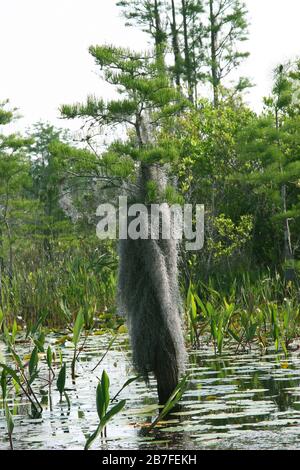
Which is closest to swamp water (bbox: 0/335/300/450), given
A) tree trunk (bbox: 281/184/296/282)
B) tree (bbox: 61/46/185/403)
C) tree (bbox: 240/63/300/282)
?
tree (bbox: 61/46/185/403)

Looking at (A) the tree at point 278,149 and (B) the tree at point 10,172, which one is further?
A: (B) the tree at point 10,172

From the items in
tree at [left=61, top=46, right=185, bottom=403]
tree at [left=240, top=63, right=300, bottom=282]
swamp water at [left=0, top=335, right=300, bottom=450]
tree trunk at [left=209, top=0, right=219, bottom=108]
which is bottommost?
swamp water at [left=0, top=335, right=300, bottom=450]

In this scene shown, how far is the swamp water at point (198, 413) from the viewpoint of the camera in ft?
18.1

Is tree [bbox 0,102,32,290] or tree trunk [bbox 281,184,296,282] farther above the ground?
tree [bbox 0,102,32,290]

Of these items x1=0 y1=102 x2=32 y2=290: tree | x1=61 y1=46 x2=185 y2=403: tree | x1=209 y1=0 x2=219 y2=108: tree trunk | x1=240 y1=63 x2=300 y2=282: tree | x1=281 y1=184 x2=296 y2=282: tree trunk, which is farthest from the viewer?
x1=209 y1=0 x2=219 y2=108: tree trunk

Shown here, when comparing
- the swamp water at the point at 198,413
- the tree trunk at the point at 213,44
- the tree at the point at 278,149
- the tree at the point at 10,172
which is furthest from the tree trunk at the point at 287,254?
the tree trunk at the point at 213,44

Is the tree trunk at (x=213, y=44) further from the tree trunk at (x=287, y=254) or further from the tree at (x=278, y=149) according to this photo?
the tree trunk at (x=287, y=254)

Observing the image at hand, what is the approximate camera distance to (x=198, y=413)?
20.9 ft

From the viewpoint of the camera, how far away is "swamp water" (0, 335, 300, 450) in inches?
218

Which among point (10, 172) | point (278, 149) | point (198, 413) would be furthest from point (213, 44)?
point (198, 413)

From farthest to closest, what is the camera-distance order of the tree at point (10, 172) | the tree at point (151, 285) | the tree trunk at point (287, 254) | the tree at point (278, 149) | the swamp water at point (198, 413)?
the tree at point (10, 172) → the tree at point (278, 149) → the tree trunk at point (287, 254) → the tree at point (151, 285) → the swamp water at point (198, 413)

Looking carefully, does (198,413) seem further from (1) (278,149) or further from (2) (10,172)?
(2) (10,172)

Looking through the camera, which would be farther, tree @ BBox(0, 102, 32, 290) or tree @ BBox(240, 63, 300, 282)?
tree @ BBox(0, 102, 32, 290)

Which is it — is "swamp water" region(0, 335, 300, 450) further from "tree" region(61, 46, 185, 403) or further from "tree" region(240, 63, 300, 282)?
"tree" region(240, 63, 300, 282)
